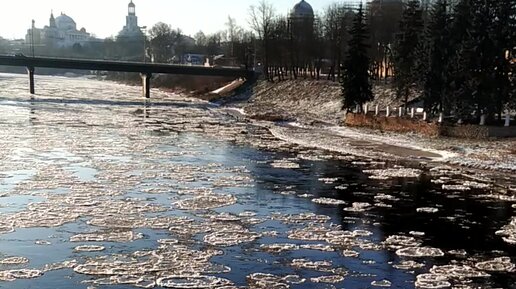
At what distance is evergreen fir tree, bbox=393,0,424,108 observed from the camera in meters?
43.6

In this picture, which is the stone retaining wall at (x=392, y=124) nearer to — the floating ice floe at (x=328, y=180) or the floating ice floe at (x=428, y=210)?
the floating ice floe at (x=328, y=180)

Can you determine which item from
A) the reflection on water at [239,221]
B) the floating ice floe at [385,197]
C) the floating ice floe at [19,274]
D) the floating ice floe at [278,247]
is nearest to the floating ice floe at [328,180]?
the reflection on water at [239,221]

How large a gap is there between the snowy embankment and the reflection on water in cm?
286

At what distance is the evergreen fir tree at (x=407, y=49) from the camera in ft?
143

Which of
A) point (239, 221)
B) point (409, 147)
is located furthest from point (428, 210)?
point (409, 147)

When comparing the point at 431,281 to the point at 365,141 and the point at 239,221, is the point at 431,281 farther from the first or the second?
the point at 365,141

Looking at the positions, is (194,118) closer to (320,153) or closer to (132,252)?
(320,153)

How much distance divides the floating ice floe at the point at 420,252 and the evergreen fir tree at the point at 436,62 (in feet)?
86.9

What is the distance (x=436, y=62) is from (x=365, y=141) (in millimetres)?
8121

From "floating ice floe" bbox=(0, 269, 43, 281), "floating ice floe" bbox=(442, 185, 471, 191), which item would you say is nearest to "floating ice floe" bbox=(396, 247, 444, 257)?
"floating ice floe" bbox=(0, 269, 43, 281)

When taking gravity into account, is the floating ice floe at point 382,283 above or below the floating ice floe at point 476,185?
above

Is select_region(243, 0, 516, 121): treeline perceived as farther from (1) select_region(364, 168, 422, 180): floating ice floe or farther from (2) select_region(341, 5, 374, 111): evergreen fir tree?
(1) select_region(364, 168, 422, 180): floating ice floe

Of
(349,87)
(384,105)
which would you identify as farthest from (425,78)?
(384,105)

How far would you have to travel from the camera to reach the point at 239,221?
51.1ft
